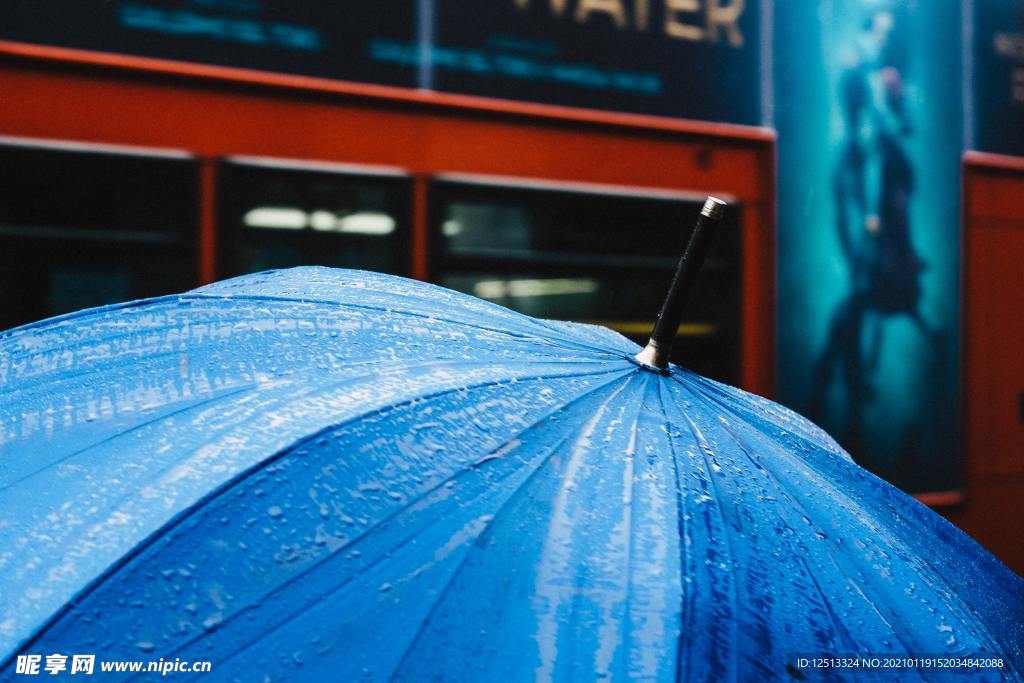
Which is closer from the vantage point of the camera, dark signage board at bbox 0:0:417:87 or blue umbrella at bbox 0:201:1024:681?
blue umbrella at bbox 0:201:1024:681

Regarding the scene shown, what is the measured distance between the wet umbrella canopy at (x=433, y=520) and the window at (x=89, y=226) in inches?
91.7

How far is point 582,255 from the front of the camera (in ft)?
13.8

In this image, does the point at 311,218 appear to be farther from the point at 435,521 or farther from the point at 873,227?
the point at 873,227

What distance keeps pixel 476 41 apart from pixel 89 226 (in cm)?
186

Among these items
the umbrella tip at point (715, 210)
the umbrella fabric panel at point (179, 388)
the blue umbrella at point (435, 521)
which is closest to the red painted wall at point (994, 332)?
the blue umbrella at point (435, 521)

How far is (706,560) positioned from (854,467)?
443mm

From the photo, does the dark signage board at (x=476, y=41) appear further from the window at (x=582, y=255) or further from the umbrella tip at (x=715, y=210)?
Result: the umbrella tip at (x=715, y=210)

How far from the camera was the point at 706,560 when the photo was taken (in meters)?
0.95

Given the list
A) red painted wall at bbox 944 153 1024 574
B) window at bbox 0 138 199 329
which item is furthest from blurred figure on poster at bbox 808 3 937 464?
window at bbox 0 138 199 329

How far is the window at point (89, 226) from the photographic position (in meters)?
3.36

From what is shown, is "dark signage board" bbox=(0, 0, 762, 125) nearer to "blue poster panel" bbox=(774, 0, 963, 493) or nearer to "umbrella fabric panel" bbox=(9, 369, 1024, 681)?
"blue poster panel" bbox=(774, 0, 963, 493)

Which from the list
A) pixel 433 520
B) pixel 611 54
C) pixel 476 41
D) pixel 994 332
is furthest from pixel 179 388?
pixel 994 332

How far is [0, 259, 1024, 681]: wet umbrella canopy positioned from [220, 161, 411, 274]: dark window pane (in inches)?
95.5

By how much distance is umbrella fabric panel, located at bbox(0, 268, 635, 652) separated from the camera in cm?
97
